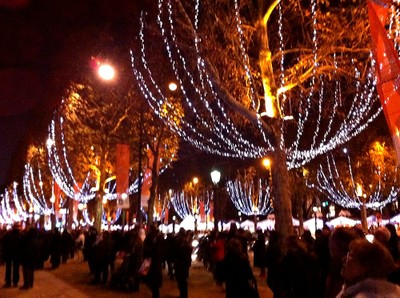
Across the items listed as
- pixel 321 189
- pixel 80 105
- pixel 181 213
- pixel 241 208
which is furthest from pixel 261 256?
pixel 181 213

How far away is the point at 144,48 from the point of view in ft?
60.0

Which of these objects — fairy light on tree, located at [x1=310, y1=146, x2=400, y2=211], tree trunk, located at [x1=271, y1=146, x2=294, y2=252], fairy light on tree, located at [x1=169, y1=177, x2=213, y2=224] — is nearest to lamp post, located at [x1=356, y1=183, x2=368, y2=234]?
fairy light on tree, located at [x1=310, y1=146, x2=400, y2=211]

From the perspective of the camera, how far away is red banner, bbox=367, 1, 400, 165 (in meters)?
7.29

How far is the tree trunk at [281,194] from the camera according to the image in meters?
14.5

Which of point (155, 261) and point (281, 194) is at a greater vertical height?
point (281, 194)

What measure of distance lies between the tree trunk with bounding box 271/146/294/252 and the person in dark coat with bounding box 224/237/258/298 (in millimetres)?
7425

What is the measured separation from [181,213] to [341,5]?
187ft

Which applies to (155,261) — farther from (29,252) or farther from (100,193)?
(100,193)

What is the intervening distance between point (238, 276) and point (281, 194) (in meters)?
7.90

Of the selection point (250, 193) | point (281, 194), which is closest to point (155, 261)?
point (281, 194)

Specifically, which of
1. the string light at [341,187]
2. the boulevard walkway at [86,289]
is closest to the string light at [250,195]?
the string light at [341,187]

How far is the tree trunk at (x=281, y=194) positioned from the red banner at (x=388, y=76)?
7271 millimetres

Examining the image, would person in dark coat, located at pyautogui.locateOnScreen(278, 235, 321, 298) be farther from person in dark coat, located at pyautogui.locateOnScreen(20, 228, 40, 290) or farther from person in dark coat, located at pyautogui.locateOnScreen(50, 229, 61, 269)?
person in dark coat, located at pyautogui.locateOnScreen(50, 229, 61, 269)

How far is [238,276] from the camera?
7.04 m
